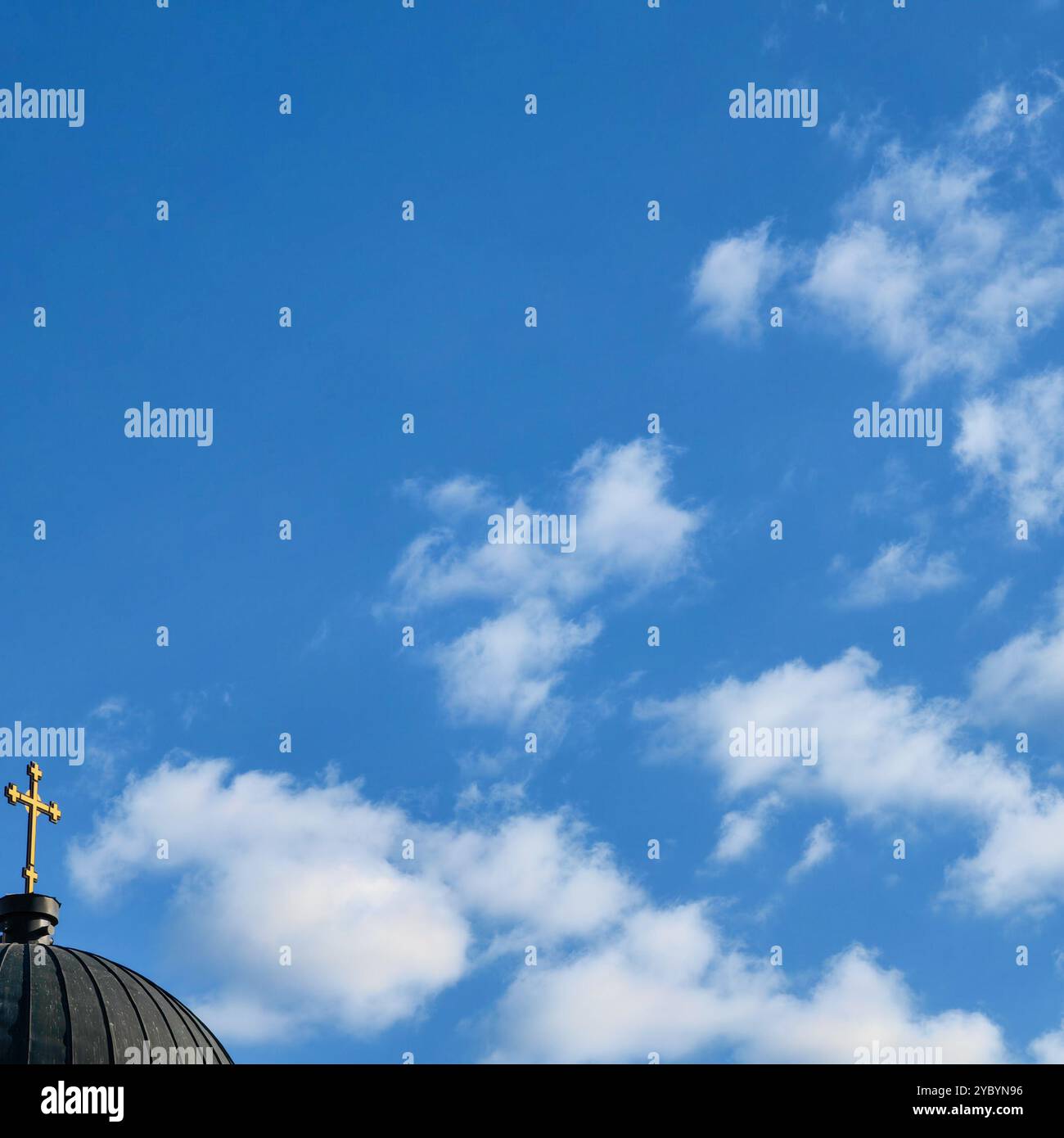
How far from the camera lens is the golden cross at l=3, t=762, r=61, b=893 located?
112ft

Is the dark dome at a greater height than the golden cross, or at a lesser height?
lesser

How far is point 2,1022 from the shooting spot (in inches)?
1131

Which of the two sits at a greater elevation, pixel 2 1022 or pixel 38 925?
pixel 38 925

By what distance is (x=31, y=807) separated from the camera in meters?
35.2

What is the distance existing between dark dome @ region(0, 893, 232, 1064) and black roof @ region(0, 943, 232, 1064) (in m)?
0.01

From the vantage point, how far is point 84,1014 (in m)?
29.3

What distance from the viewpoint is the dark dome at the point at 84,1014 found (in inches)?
1127

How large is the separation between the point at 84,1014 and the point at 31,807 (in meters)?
6.98

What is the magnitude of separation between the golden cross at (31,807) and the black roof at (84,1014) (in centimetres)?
306
